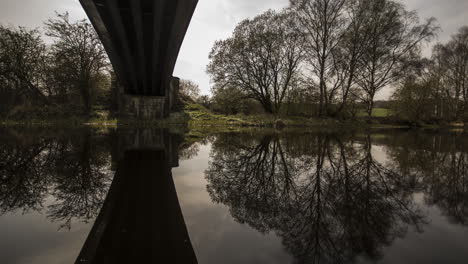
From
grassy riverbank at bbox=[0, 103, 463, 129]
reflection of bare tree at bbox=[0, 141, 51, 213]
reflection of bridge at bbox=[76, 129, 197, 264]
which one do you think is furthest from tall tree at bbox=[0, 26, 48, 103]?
reflection of bridge at bbox=[76, 129, 197, 264]

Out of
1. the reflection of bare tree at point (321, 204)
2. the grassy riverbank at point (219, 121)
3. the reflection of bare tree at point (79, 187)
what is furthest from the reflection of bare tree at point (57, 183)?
the grassy riverbank at point (219, 121)

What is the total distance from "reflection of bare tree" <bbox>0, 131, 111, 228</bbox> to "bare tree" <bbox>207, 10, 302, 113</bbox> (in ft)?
60.7

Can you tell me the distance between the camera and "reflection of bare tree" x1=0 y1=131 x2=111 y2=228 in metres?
1.90

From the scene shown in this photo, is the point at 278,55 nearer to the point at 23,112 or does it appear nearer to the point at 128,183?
the point at 128,183

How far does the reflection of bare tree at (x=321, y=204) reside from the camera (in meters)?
1.42

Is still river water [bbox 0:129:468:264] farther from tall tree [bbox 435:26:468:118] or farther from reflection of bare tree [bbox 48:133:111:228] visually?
tall tree [bbox 435:26:468:118]

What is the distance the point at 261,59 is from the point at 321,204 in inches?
809

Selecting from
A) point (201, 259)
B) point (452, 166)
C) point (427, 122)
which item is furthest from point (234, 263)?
point (427, 122)

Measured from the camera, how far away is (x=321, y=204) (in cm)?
209

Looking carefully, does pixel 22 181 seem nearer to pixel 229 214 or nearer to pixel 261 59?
pixel 229 214

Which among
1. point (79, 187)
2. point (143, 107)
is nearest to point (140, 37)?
point (79, 187)

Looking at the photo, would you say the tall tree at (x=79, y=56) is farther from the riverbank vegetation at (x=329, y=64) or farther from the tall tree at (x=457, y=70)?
the tall tree at (x=457, y=70)

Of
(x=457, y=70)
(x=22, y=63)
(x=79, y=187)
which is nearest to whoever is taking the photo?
(x=79, y=187)

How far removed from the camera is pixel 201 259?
1196 mm
